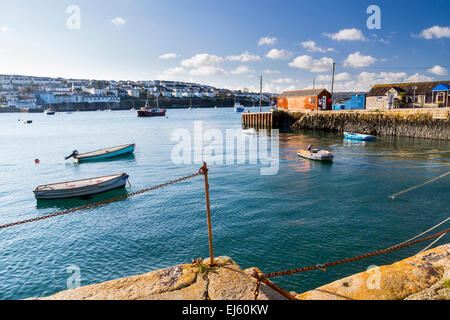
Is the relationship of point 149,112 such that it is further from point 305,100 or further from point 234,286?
point 234,286

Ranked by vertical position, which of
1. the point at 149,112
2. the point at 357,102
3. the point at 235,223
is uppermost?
the point at 149,112

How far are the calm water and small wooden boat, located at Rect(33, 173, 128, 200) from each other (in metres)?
0.70

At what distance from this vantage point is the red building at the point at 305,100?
205 ft

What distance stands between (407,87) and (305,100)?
2102 centimetres

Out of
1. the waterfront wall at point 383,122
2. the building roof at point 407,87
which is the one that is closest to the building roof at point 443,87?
the building roof at point 407,87

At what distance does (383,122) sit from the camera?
149 ft

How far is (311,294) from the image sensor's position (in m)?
5.45

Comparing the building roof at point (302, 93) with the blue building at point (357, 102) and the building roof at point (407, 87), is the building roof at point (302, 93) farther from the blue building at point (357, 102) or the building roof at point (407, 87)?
the building roof at point (407, 87)

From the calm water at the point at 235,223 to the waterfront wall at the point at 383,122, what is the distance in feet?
51.6

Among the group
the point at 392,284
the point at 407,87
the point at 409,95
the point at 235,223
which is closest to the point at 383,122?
the point at 409,95

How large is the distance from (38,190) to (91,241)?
933 centimetres
